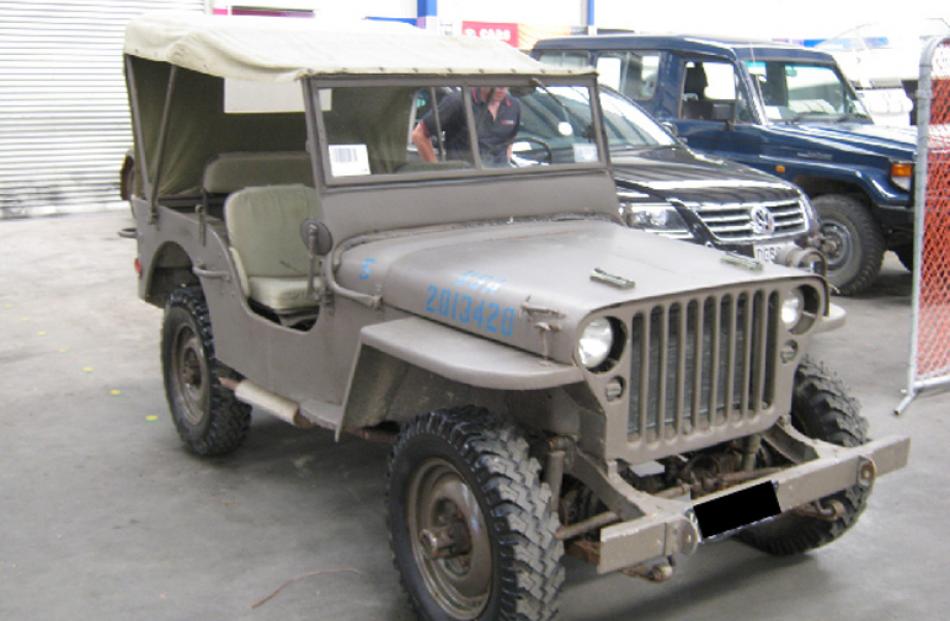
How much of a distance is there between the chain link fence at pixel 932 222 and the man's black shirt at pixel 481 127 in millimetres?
2743

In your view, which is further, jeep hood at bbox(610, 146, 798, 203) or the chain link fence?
jeep hood at bbox(610, 146, 798, 203)

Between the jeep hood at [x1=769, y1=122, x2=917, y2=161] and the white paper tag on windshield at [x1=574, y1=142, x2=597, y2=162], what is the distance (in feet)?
15.9

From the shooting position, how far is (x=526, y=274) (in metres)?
3.84

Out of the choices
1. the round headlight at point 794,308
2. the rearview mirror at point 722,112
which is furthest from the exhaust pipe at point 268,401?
the rearview mirror at point 722,112

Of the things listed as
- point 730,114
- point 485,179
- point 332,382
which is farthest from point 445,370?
point 730,114

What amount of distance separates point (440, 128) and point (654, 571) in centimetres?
207

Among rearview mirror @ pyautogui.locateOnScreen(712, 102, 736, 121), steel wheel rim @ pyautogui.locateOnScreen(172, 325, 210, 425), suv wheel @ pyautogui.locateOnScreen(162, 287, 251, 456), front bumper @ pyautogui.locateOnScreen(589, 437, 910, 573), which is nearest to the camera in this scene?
front bumper @ pyautogui.locateOnScreen(589, 437, 910, 573)

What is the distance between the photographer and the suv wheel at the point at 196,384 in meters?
5.38

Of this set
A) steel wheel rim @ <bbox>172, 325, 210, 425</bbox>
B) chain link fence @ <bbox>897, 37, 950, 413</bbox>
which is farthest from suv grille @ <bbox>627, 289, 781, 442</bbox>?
chain link fence @ <bbox>897, 37, 950, 413</bbox>

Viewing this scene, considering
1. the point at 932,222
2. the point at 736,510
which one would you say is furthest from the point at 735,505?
the point at 932,222

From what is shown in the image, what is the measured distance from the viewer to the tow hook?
3562mm

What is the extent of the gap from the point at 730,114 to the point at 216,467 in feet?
18.8

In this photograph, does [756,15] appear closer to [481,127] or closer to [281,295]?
[481,127]

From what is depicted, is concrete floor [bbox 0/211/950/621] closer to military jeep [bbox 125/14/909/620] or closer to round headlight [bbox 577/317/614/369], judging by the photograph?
military jeep [bbox 125/14/909/620]
